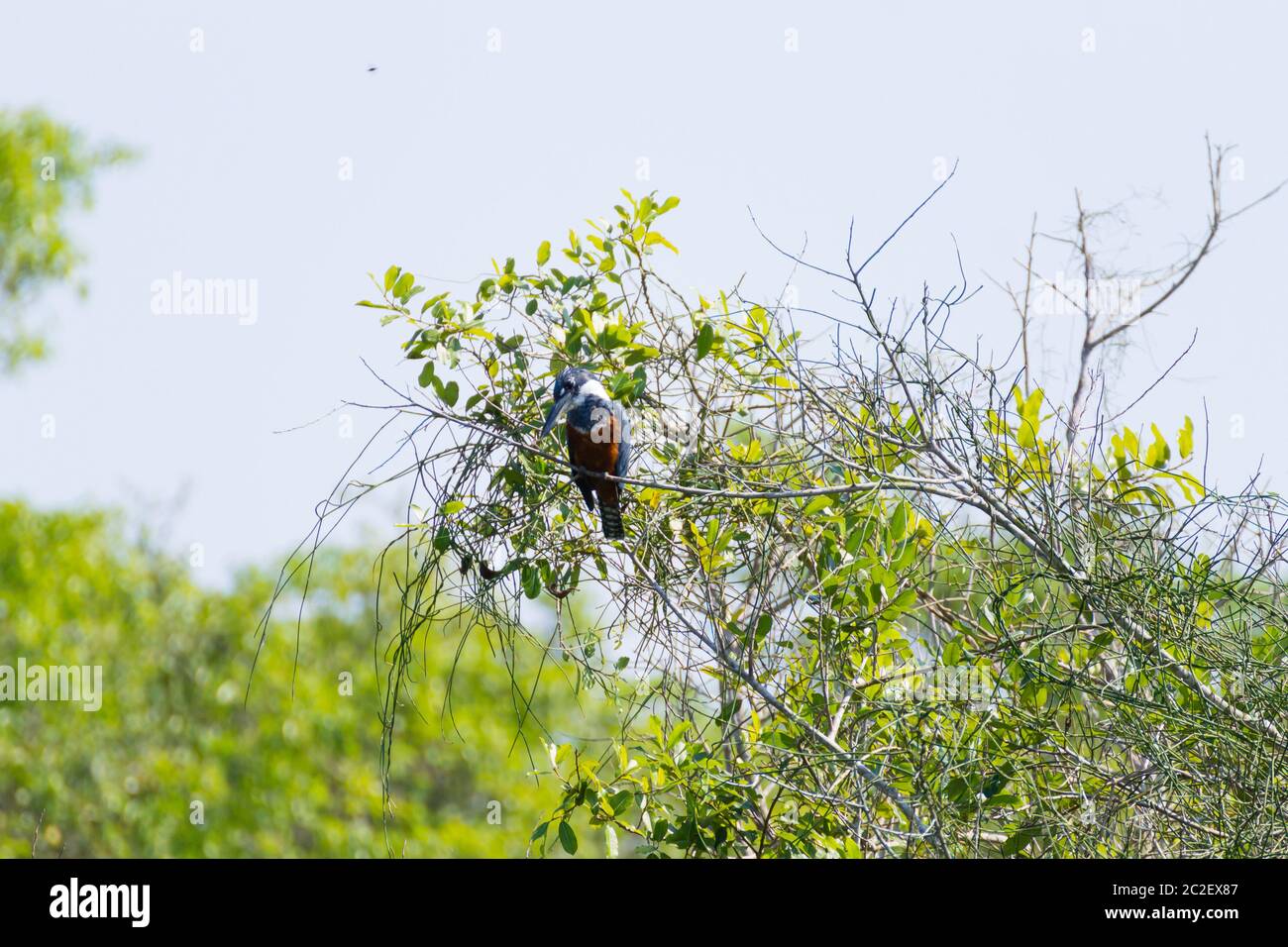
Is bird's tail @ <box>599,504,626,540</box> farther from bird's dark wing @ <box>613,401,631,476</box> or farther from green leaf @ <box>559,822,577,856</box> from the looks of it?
green leaf @ <box>559,822,577,856</box>

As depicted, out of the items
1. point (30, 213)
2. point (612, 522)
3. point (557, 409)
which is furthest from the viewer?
point (30, 213)

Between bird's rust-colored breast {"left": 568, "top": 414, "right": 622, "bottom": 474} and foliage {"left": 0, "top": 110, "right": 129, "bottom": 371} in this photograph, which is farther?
foliage {"left": 0, "top": 110, "right": 129, "bottom": 371}

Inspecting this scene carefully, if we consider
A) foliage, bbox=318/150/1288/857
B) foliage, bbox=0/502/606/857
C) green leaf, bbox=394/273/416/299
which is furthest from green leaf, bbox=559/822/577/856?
foliage, bbox=0/502/606/857

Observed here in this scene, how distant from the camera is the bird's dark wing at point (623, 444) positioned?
10.3 feet

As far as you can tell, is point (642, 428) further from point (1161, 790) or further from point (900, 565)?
point (1161, 790)

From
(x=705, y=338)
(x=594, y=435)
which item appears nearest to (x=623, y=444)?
(x=594, y=435)

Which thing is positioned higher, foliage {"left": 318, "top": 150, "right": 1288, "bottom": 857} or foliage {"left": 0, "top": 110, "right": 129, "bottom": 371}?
foliage {"left": 0, "top": 110, "right": 129, "bottom": 371}

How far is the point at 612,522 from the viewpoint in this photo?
3.14 meters

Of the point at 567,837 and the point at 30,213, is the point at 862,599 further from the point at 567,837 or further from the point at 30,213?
the point at 30,213

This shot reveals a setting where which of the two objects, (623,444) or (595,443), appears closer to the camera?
(595,443)

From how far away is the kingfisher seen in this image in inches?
119

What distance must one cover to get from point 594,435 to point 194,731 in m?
8.75

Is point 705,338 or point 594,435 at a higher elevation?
point 705,338
